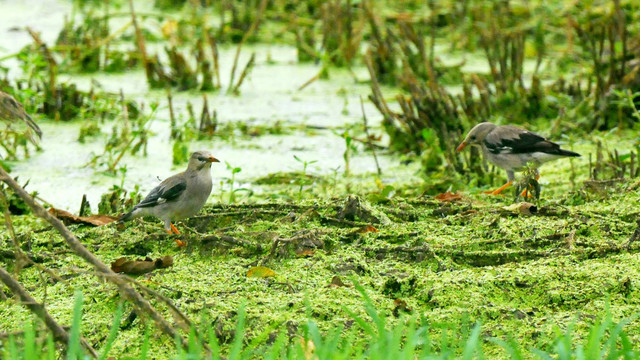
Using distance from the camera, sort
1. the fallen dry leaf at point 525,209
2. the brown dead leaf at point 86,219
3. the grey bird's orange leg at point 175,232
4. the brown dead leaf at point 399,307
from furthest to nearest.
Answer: the brown dead leaf at point 86,219
the fallen dry leaf at point 525,209
the grey bird's orange leg at point 175,232
the brown dead leaf at point 399,307

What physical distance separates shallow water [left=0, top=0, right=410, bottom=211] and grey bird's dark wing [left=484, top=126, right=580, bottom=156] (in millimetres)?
837

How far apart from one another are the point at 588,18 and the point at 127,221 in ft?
19.2

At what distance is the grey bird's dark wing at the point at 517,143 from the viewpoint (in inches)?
206

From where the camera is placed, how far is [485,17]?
9.07 m

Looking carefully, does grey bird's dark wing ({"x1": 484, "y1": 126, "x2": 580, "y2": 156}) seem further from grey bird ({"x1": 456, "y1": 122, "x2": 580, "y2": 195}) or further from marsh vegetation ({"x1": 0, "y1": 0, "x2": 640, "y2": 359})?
marsh vegetation ({"x1": 0, "y1": 0, "x2": 640, "y2": 359})

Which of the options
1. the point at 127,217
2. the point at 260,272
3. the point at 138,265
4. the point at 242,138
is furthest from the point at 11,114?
the point at 242,138

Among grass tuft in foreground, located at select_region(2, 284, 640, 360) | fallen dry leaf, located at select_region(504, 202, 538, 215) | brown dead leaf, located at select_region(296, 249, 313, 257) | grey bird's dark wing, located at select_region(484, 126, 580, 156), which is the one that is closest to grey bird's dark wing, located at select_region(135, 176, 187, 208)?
brown dead leaf, located at select_region(296, 249, 313, 257)

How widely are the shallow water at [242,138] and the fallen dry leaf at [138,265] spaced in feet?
4.85

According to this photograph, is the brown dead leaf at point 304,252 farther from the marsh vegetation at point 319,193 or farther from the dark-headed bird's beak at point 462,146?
the dark-headed bird's beak at point 462,146

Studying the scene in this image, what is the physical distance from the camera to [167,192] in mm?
4168

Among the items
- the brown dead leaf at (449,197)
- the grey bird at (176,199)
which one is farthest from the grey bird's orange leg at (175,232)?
the brown dead leaf at (449,197)

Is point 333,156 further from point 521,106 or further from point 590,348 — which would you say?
point 590,348

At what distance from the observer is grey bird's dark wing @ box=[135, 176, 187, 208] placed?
4.12 meters

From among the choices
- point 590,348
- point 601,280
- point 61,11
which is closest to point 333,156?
point 601,280
